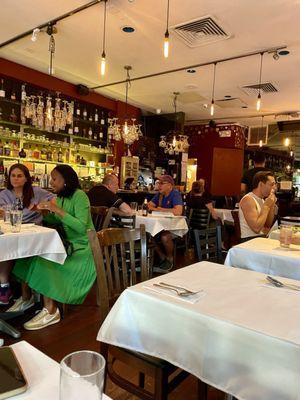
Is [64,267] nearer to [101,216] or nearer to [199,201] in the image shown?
[101,216]

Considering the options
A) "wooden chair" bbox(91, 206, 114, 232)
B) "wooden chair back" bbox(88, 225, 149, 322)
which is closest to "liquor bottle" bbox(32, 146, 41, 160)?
"wooden chair" bbox(91, 206, 114, 232)

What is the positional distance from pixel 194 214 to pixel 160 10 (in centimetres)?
302

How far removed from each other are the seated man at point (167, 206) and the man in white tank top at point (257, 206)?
139 cm

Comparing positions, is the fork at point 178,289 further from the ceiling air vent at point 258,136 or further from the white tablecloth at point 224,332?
the ceiling air vent at point 258,136

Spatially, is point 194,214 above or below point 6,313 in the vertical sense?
above

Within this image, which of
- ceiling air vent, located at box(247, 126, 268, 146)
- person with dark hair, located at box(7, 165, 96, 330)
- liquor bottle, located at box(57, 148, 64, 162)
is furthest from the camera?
ceiling air vent, located at box(247, 126, 268, 146)

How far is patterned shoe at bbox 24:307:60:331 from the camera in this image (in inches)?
111

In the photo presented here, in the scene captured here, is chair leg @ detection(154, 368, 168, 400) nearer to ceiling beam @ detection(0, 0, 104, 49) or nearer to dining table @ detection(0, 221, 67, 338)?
dining table @ detection(0, 221, 67, 338)

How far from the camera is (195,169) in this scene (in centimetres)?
1156

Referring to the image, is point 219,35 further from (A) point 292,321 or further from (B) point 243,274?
(A) point 292,321

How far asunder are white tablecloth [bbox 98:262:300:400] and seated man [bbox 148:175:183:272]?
3126 mm

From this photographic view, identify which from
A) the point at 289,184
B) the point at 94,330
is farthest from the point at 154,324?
the point at 289,184

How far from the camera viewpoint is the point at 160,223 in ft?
14.2

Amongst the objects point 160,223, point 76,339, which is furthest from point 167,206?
point 76,339
